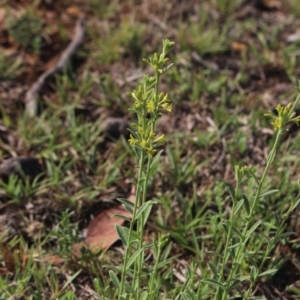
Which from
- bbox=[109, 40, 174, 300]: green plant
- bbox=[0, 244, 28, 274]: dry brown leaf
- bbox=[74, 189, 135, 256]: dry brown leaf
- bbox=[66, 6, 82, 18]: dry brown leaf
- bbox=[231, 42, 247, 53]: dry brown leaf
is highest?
bbox=[109, 40, 174, 300]: green plant

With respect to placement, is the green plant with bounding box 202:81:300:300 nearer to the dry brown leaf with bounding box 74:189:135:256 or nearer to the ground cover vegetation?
the ground cover vegetation

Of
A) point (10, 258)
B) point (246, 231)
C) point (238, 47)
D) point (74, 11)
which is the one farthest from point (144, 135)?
point (74, 11)

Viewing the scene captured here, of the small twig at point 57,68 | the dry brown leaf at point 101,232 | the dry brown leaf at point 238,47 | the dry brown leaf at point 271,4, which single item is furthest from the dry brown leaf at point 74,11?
the dry brown leaf at point 101,232

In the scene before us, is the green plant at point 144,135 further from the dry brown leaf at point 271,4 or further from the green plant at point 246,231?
the dry brown leaf at point 271,4

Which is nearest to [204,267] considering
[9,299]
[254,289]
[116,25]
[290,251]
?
[254,289]

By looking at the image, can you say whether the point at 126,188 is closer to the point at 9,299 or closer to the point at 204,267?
the point at 204,267

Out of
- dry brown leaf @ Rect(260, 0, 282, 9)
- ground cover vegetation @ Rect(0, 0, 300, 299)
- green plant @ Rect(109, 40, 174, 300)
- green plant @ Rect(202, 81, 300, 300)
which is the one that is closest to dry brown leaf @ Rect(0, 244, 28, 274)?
ground cover vegetation @ Rect(0, 0, 300, 299)

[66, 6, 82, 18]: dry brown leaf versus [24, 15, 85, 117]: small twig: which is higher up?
[66, 6, 82, 18]: dry brown leaf
